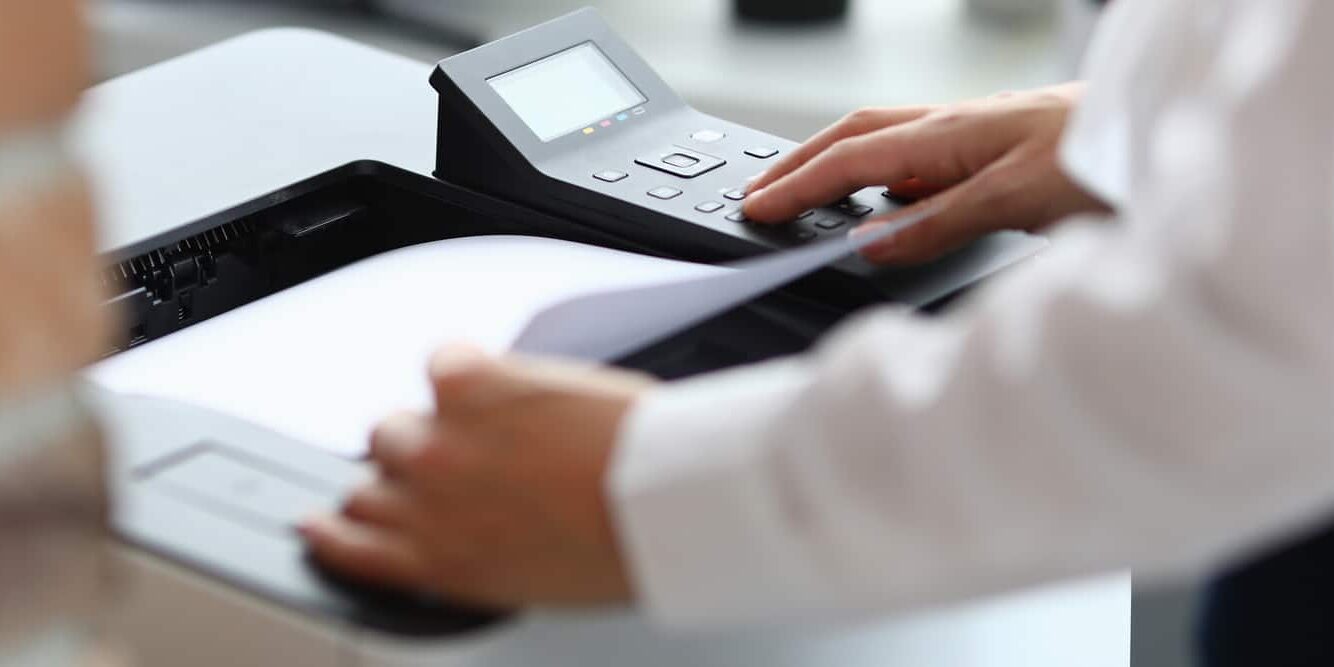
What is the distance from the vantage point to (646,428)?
40cm

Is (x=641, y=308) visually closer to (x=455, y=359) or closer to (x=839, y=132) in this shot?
(x=455, y=359)

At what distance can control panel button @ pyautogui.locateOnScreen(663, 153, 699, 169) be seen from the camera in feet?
2.22

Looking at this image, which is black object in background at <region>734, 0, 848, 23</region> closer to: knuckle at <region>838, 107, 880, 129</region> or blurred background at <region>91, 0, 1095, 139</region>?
blurred background at <region>91, 0, 1095, 139</region>

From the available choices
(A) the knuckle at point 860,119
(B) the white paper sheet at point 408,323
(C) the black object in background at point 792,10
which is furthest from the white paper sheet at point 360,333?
(C) the black object in background at point 792,10

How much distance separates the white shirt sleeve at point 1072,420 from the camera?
1.14ft

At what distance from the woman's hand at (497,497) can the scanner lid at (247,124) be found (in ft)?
0.84

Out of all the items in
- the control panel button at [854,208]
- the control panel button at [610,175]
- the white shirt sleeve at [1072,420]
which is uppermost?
the white shirt sleeve at [1072,420]

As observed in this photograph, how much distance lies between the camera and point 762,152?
0.70 meters

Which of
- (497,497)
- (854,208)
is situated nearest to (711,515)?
(497,497)

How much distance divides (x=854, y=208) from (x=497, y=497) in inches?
11.1

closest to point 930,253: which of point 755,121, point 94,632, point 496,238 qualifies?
point 496,238

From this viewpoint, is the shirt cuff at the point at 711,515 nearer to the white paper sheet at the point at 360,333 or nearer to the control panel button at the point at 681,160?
the white paper sheet at the point at 360,333

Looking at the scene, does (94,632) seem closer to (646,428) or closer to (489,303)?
(646,428)

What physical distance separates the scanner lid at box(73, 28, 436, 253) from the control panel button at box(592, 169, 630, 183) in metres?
0.10
